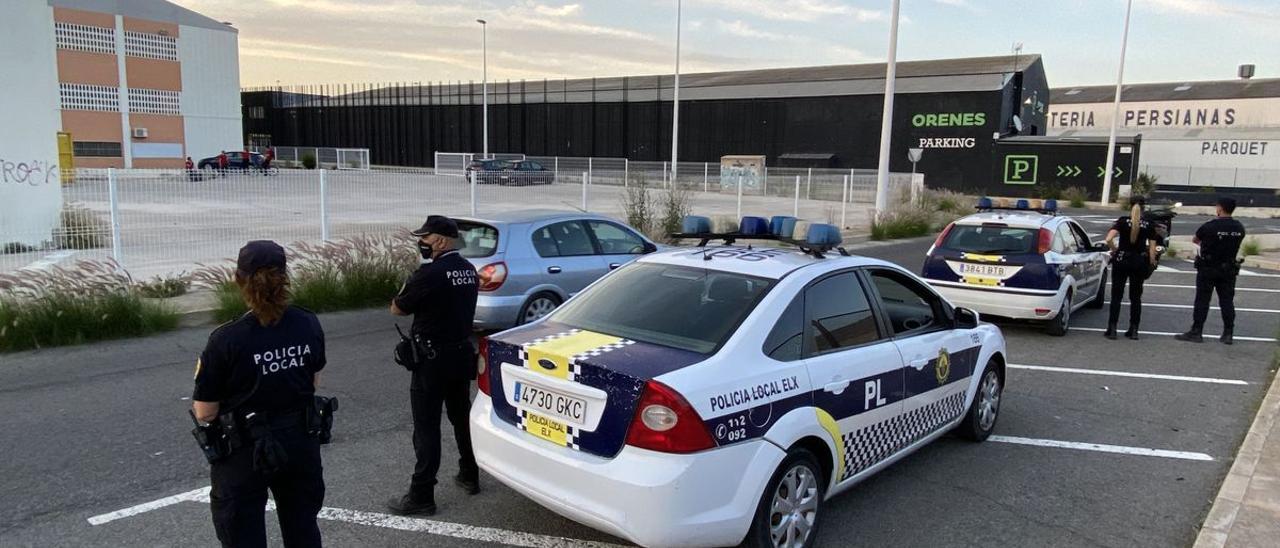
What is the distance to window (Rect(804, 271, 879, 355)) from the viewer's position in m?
4.17

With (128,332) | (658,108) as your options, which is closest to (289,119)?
(658,108)

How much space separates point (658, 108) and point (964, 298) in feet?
173

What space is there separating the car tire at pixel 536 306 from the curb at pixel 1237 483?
19.1 feet

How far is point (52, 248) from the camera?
36.7ft

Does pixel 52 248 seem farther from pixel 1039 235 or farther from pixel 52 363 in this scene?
pixel 1039 235

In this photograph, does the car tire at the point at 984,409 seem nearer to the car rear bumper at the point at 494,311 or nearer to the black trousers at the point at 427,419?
the black trousers at the point at 427,419

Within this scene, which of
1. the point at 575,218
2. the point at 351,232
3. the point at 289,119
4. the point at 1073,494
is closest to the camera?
the point at 1073,494

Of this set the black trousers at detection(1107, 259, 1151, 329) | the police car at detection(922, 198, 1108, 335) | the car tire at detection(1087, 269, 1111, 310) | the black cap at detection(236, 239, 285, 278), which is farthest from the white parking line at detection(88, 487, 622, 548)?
the car tire at detection(1087, 269, 1111, 310)

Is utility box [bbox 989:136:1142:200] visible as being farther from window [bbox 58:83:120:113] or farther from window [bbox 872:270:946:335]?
window [bbox 58:83:120:113]

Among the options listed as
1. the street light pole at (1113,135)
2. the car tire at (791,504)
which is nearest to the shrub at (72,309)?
the car tire at (791,504)

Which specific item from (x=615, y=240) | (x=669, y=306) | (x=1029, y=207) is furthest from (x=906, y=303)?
(x=1029, y=207)

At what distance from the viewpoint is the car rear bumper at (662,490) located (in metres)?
3.32

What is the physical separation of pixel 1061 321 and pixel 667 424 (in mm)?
7953

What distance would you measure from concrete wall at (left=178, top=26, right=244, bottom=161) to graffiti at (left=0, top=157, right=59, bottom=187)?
140 feet
